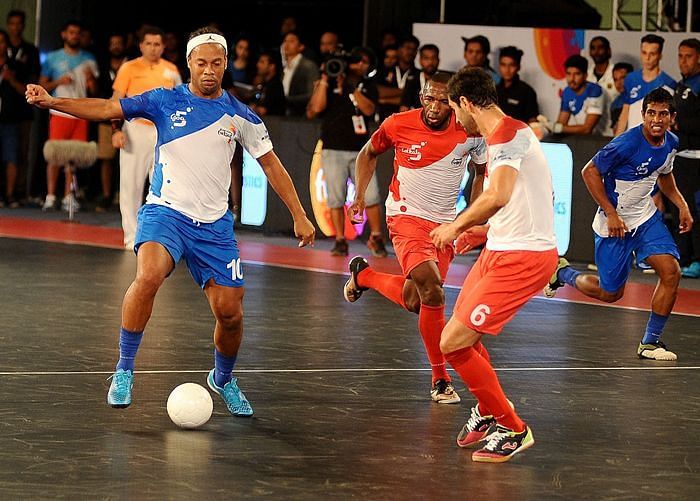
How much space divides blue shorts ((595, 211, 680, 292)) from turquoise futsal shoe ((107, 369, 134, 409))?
4.26 m

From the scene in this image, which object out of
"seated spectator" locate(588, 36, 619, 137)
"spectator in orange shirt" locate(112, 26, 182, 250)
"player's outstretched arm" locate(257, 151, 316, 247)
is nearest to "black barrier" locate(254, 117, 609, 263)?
"seated spectator" locate(588, 36, 619, 137)

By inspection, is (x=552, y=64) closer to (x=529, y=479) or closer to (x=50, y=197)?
(x=50, y=197)

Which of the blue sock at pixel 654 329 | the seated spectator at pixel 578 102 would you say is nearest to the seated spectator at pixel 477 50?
the seated spectator at pixel 578 102

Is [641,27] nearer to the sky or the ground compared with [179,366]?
nearer to the sky

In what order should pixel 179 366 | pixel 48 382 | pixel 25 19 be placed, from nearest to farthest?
pixel 48 382 < pixel 179 366 < pixel 25 19

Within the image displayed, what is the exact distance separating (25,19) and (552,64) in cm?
818

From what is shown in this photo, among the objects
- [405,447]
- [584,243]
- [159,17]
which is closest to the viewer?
[405,447]

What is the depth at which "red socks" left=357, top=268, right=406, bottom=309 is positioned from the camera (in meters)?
9.28

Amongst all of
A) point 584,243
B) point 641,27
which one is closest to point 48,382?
point 584,243

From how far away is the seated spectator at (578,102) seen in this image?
53.5 feet

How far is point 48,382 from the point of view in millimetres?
8867

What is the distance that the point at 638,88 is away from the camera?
601 inches

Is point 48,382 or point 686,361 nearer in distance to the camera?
point 48,382

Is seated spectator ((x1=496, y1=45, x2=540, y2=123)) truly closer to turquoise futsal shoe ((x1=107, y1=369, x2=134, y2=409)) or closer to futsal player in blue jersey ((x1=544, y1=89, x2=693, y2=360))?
futsal player in blue jersey ((x1=544, y1=89, x2=693, y2=360))
